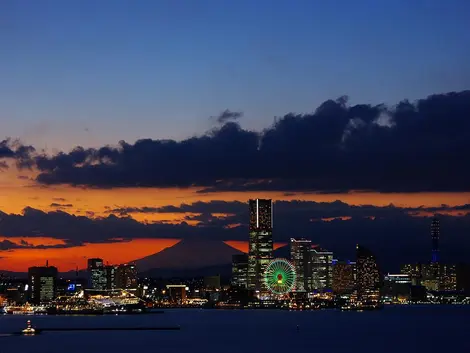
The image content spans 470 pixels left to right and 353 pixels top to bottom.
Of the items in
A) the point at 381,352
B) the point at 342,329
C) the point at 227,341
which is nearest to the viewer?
the point at 381,352

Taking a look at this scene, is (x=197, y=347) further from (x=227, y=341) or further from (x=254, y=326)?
(x=254, y=326)

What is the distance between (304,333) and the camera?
14300cm

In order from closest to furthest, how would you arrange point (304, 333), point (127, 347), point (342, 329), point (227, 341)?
point (127, 347)
point (227, 341)
point (304, 333)
point (342, 329)

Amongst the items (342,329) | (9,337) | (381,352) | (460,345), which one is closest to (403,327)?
(342,329)

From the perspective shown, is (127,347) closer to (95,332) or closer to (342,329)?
(95,332)

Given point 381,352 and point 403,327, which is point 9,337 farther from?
point 403,327

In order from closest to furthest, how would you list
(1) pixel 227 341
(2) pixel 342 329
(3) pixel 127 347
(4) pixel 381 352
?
(4) pixel 381 352 < (3) pixel 127 347 < (1) pixel 227 341 < (2) pixel 342 329

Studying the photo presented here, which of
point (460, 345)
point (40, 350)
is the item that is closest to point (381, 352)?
point (460, 345)

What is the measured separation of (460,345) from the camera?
11575cm

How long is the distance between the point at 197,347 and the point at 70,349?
633 inches

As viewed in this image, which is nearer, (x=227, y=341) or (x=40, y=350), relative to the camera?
(x=40, y=350)

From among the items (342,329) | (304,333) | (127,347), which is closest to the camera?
(127,347)

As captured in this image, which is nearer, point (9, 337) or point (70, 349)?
point (70, 349)

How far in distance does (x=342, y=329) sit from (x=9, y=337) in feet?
191
